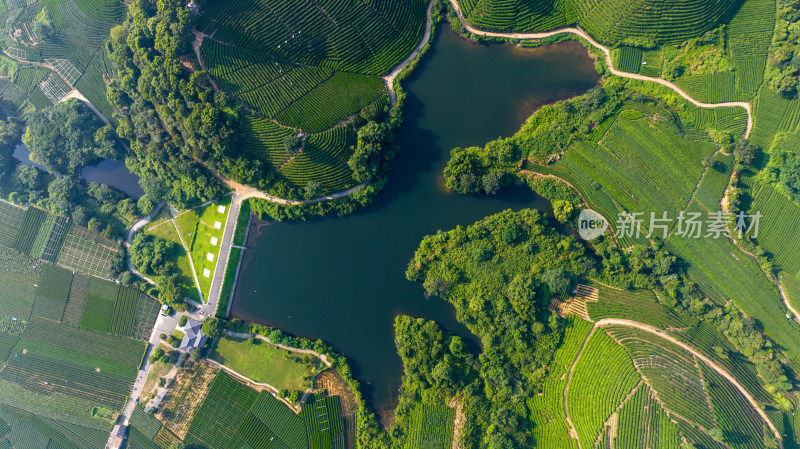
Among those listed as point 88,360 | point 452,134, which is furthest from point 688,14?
point 88,360

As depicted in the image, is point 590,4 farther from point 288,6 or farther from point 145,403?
point 145,403

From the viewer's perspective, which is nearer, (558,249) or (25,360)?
(558,249)

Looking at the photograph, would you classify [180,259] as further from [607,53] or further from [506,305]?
[607,53]

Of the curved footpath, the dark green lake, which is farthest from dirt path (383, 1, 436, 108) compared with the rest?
the curved footpath

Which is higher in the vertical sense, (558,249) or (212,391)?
(558,249)

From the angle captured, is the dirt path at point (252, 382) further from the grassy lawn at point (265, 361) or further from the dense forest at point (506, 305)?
the dense forest at point (506, 305)

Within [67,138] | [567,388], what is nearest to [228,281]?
[67,138]

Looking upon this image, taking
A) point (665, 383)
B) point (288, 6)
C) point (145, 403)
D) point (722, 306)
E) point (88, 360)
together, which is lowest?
point (145, 403)
